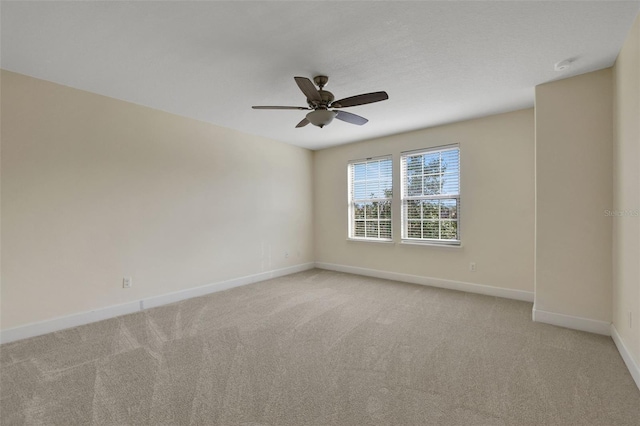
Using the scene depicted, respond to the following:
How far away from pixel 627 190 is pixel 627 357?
130 centimetres

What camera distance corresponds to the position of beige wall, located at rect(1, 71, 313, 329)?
276 centimetres

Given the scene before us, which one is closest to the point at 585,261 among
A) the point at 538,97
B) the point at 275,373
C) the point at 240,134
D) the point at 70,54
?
the point at 538,97

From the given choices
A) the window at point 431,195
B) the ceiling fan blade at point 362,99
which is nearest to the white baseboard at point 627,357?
the window at point 431,195

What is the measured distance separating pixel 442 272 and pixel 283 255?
9.18 feet

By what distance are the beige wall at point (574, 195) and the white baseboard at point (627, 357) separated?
22cm

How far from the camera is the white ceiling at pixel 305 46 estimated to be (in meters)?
1.90

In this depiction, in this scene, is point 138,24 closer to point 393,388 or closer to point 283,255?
point 393,388

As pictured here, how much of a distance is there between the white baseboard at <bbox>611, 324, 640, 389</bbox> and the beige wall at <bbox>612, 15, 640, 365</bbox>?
0.04m

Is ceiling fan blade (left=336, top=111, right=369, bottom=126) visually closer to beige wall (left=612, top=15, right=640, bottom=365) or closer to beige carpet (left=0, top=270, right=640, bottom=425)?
beige wall (left=612, top=15, right=640, bottom=365)

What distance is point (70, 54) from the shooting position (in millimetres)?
2404

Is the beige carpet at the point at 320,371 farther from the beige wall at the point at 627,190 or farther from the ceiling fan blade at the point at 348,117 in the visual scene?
the ceiling fan blade at the point at 348,117

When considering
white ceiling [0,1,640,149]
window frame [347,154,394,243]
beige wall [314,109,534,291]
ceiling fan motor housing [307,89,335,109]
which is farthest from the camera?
window frame [347,154,394,243]

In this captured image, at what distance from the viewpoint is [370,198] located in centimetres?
532

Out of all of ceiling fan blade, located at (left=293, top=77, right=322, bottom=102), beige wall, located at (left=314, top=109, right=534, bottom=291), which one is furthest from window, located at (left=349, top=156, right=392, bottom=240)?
ceiling fan blade, located at (left=293, top=77, right=322, bottom=102)
